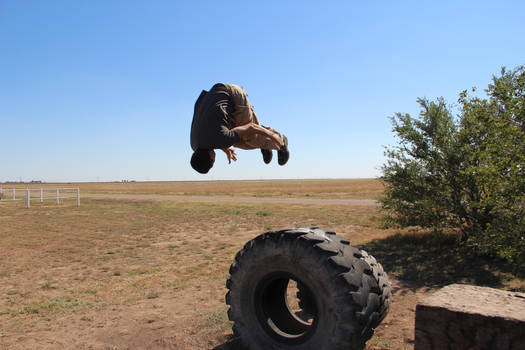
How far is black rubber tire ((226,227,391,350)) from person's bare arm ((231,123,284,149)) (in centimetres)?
91

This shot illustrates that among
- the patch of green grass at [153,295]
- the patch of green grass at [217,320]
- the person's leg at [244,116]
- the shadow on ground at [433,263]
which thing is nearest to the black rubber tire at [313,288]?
the person's leg at [244,116]

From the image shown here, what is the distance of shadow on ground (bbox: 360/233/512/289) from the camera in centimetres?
672

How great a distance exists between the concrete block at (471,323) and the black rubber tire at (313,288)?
0.52 metres

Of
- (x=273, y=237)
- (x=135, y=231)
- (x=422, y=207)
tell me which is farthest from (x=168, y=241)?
(x=273, y=237)

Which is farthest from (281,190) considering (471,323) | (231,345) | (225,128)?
(471,323)

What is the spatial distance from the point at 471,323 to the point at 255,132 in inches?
89.7

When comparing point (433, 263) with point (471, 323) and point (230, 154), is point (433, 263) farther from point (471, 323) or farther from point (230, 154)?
point (230, 154)

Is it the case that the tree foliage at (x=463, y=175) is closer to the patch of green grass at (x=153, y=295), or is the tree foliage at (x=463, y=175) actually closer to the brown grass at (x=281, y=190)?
the brown grass at (x=281, y=190)

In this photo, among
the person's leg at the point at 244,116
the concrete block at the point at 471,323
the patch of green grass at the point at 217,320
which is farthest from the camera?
the patch of green grass at the point at 217,320

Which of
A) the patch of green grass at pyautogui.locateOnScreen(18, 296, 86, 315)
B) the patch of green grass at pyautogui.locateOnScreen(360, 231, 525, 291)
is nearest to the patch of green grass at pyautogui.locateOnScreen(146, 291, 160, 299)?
the patch of green grass at pyautogui.locateOnScreen(18, 296, 86, 315)

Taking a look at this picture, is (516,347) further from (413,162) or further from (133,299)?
(413,162)

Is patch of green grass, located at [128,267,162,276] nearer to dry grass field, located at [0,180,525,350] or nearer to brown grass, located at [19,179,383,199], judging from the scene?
dry grass field, located at [0,180,525,350]

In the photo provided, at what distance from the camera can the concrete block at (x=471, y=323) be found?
2.17 metres

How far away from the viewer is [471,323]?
2287mm
